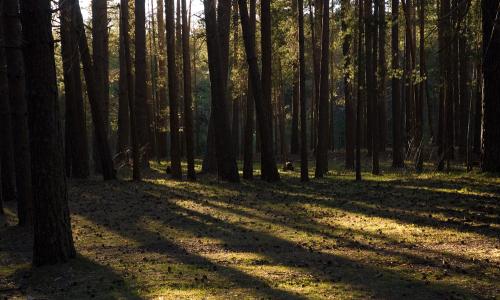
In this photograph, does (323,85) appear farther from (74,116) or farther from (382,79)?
(74,116)

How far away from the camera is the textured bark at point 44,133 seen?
763cm

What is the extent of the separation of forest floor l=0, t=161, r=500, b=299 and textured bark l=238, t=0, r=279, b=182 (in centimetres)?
233

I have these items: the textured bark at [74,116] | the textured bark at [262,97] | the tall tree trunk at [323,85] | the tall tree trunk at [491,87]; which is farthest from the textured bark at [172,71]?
the tall tree trunk at [491,87]

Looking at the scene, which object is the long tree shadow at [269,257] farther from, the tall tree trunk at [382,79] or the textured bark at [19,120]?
the tall tree trunk at [382,79]

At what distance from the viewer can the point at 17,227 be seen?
1138cm

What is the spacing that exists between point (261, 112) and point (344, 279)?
11.7 metres

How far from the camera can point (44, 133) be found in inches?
303

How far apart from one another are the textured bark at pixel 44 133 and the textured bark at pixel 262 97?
35.6 feet

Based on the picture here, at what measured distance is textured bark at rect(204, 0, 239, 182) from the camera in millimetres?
18531

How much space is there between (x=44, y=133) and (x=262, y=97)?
1162 centimetres

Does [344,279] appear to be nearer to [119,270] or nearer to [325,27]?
[119,270]

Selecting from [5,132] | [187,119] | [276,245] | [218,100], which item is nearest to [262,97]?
[218,100]

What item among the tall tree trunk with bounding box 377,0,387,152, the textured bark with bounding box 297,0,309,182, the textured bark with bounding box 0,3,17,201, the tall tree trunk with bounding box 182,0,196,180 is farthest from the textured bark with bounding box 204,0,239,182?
the textured bark with bounding box 0,3,17,201

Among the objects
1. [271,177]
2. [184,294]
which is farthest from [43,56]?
[271,177]
